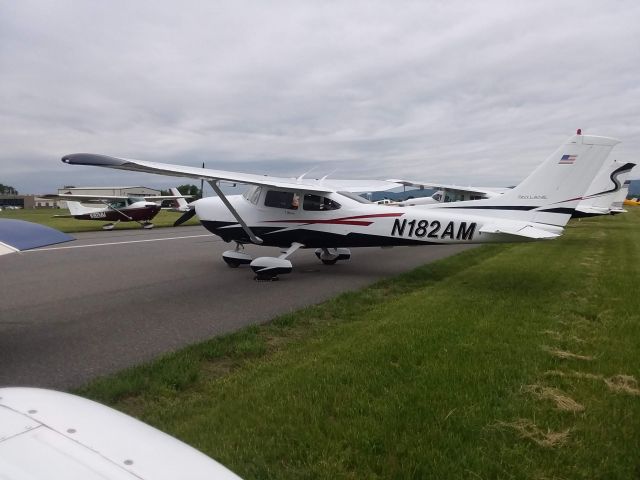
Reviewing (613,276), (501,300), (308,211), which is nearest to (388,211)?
(308,211)

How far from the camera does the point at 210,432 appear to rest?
3141mm

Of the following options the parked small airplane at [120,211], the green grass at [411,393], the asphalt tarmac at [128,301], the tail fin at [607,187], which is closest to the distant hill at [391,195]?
the asphalt tarmac at [128,301]

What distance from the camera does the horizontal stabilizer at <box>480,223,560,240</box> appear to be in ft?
26.6

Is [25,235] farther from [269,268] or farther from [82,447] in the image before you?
[269,268]

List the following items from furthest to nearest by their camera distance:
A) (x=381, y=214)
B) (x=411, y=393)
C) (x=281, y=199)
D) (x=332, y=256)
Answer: (x=332, y=256), (x=281, y=199), (x=381, y=214), (x=411, y=393)

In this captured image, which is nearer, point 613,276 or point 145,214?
point 613,276

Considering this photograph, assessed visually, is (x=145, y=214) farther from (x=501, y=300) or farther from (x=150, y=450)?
(x=150, y=450)

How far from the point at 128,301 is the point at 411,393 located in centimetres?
529

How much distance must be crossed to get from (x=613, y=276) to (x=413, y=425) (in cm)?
797

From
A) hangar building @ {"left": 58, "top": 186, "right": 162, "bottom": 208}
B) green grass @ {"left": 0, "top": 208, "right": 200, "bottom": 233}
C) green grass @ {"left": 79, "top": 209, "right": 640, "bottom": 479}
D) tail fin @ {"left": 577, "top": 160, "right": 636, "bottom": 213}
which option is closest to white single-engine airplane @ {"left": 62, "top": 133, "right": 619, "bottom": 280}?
green grass @ {"left": 79, "top": 209, "right": 640, "bottom": 479}

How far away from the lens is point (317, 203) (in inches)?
400

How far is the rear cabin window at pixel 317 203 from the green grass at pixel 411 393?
3.69 meters

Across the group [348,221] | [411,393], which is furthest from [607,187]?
[411,393]

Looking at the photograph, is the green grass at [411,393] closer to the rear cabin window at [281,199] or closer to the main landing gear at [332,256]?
the rear cabin window at [281,199]
